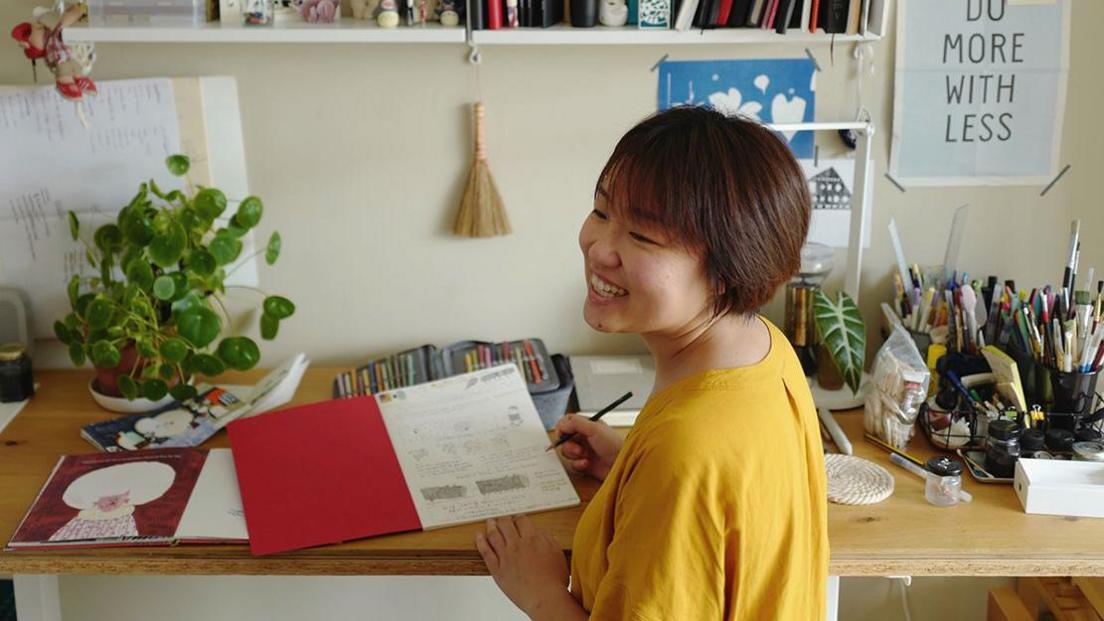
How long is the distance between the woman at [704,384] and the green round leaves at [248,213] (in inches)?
32.9

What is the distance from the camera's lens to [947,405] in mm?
1713

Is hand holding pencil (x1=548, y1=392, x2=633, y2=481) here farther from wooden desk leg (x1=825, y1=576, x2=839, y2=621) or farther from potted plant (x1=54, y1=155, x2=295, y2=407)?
potted plant (x1=54, y1=155, x2=295, y2=407)

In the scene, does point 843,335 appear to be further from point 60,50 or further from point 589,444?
point 60,50

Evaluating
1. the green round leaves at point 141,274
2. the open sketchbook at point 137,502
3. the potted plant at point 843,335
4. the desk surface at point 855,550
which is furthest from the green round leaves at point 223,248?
the potted plant at point 843,335

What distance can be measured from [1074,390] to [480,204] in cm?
97

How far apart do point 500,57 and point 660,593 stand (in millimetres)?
1098

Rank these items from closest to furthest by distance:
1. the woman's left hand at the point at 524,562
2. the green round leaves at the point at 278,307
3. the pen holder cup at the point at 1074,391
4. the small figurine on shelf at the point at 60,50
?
the woman's left hand at the point at 524,562 → the pen holder cup at the point at 1074,391 → the small figurine on shelf at the point at 60,50 → the green round leaves at the point at 278,307

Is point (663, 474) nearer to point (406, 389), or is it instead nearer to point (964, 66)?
point (406, 389)

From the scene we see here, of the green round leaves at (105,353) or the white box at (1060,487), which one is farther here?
the green round leaves at (105,353)

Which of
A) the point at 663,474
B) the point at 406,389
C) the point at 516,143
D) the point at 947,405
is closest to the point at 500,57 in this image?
the point at 516,143

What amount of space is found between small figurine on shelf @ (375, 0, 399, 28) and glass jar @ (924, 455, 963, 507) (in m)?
1.02

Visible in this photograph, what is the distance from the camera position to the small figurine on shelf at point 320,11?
1.78 m

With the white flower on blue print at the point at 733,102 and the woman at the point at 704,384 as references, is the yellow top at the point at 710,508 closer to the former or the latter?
the woman at the point at 704,384

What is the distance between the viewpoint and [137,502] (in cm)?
152
